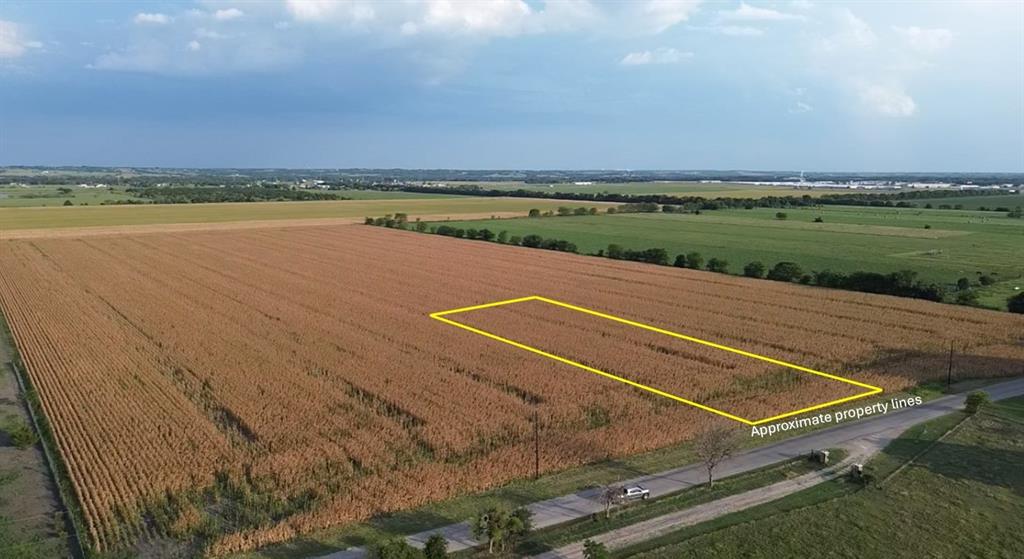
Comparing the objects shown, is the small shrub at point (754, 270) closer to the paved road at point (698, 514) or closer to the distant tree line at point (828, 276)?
the distant tree line at point (828, 276)

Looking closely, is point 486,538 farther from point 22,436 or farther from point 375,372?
point 22,436

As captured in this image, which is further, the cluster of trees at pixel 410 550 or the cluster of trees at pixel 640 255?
the cluster of trees at pixel 640 255

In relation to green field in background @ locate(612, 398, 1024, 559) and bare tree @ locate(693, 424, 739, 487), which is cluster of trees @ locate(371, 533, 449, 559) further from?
bare tree @ locate(693, 424, 739, 487)

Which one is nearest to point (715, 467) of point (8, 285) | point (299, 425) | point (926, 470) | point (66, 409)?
point (926, 470)

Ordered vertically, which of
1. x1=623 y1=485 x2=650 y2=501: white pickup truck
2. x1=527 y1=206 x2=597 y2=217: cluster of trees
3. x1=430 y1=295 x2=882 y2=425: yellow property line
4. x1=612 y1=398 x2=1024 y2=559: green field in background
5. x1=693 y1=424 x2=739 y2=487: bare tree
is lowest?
x1=612 y1=398 x2=1024 y2=559: green field in background

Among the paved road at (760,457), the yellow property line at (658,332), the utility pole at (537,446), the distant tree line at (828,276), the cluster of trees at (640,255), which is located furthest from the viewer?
the cluster of trees at (640,255)

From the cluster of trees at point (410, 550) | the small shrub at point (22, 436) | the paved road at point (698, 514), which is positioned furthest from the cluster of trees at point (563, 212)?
the cluster of trees at point (410, 550)

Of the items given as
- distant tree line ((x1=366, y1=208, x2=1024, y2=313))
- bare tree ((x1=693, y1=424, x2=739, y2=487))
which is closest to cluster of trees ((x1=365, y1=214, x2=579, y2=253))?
distant tree line ((x1=366, y1=208, x2=1024, y2=313))
